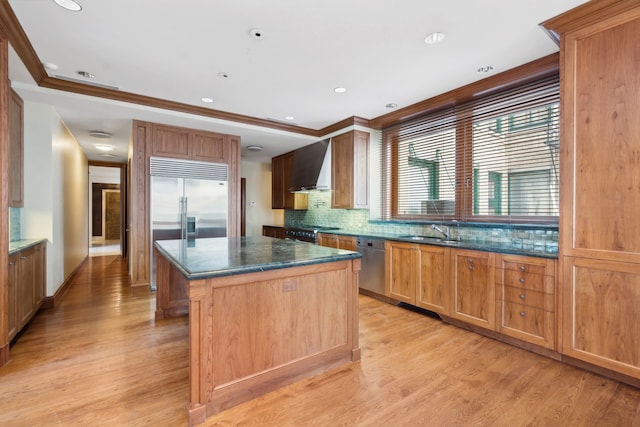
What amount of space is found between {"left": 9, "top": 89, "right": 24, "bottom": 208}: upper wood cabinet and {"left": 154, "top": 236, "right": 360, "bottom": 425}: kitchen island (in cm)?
210

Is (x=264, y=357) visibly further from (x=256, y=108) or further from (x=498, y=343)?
(x=256, y=108)

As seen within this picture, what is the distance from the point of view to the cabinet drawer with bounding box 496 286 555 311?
2.44m

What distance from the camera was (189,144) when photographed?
15.4 ft

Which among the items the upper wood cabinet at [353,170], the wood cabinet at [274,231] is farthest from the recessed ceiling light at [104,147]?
the upper wood cabinet at [353,170]

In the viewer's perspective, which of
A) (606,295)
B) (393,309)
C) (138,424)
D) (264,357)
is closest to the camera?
(138,424)

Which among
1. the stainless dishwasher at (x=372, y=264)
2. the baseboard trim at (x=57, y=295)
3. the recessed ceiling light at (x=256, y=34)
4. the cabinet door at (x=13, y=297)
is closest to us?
the recessed ceiling light at (x=256, y=34)

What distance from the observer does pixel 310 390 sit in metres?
2.01

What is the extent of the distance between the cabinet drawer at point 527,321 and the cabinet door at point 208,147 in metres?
4.37

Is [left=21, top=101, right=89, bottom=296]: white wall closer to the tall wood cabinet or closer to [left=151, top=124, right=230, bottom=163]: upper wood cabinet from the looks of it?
[left=151, top=124, right=230, bottom=163]: upper wood cabinet

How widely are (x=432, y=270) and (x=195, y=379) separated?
8.39ft

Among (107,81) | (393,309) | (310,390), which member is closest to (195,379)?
(310,390)

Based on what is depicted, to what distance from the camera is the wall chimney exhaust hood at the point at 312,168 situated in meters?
5.31

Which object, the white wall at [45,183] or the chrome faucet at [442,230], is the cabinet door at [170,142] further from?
Answer: the chrome faucet at [442,230]

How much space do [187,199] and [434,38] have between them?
154 inches
